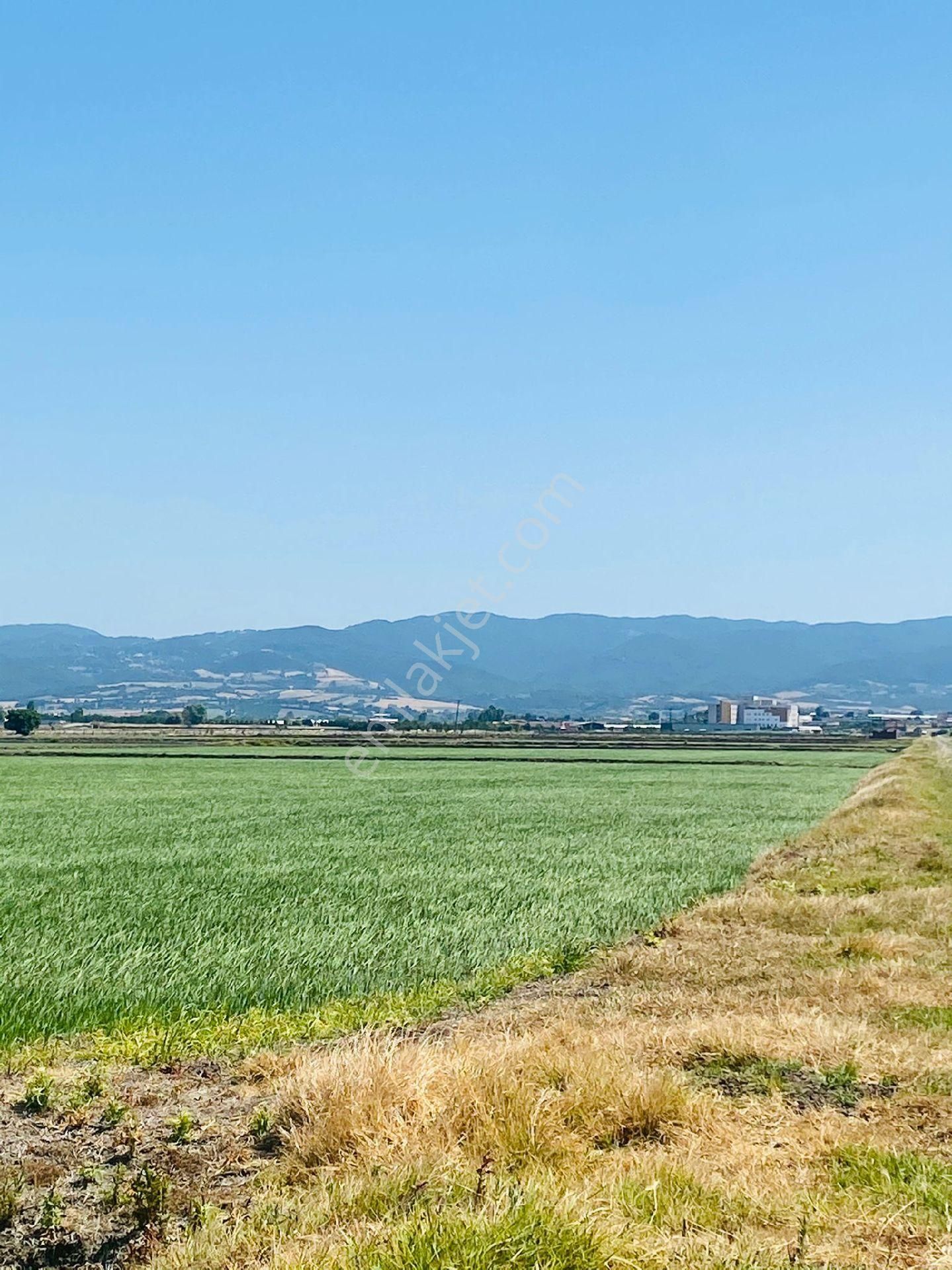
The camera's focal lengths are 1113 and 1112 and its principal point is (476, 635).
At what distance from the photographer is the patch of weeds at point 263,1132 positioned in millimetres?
5980

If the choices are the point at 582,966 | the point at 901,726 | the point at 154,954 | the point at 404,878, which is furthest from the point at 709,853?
the point at 901,726

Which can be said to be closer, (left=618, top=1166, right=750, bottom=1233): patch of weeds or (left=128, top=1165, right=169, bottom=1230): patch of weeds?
(left=618, top=1166, right=750, bottom=1233): patch of weeds

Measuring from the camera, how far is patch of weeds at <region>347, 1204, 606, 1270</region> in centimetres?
421

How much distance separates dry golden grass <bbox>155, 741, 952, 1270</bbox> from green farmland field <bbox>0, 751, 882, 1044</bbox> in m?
2.22

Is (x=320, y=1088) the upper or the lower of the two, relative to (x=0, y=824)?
upper

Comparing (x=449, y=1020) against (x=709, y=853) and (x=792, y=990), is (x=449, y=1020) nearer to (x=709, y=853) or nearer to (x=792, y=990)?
(x=792, y=990)

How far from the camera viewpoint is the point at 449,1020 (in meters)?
9.50

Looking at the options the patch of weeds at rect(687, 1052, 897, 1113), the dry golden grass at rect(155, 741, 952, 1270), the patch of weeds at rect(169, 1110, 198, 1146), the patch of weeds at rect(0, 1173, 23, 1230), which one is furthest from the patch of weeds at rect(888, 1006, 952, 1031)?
the patch of weeds at rect(0, 1173, 23, 1230)

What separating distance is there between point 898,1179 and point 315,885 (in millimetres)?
12887

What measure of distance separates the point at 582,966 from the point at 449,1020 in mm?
2669

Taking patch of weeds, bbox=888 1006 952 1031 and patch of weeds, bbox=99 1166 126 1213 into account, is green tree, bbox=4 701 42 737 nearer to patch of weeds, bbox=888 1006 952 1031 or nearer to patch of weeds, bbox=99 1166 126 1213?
patch of weeds, bbox=888 1006 952 1031

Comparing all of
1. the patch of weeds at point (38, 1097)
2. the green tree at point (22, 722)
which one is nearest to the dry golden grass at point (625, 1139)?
the patch of weeds at point (38, 1097)

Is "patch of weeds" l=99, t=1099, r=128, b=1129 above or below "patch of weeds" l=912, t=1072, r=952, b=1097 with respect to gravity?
above

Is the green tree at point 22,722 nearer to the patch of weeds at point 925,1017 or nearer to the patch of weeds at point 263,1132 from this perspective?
the patch of weeds at point 925,1017
